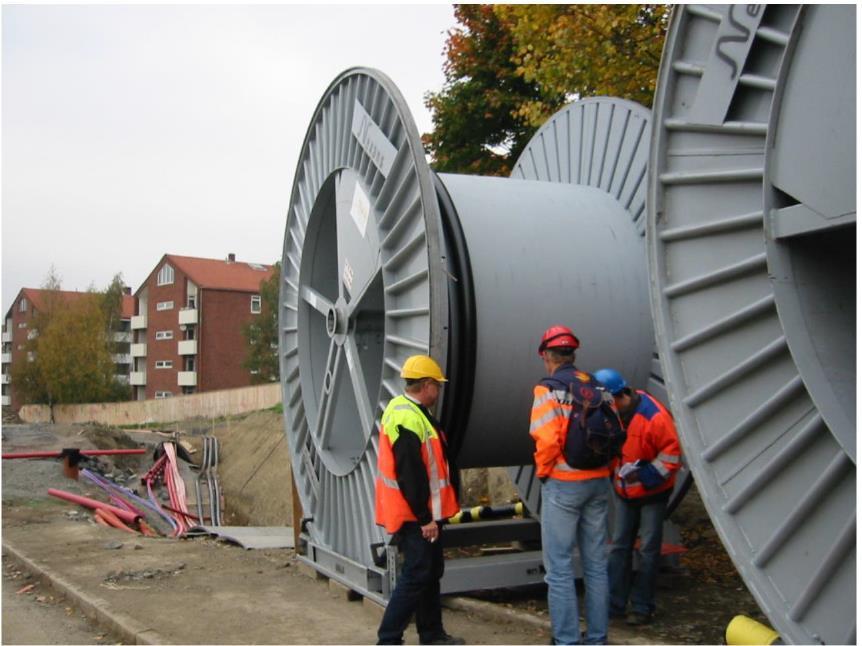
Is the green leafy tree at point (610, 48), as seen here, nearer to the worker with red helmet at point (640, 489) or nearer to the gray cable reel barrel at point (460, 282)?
the gray cable reel barrel at point (460, 282)

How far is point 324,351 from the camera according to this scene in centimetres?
912

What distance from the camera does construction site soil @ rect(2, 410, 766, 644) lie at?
5918mm

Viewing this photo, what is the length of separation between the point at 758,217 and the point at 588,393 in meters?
1.44

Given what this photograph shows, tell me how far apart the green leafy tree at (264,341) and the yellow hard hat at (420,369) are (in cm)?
4694

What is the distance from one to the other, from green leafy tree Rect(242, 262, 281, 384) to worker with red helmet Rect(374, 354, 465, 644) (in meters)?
47.1

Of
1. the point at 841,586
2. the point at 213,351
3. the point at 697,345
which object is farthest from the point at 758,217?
the point at 213,351

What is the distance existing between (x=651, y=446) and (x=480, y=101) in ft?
43.3

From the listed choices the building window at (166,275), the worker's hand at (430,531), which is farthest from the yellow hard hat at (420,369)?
the building window at (166,275)

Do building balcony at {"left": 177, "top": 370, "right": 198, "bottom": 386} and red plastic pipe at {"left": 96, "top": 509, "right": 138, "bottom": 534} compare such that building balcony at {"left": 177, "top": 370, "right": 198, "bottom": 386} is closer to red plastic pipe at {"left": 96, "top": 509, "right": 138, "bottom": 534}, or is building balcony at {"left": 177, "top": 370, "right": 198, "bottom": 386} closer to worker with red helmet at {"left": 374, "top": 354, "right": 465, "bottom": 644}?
red plastic pipe at {"left": 96, "top": 509, "right": 138, "bottom": 534}

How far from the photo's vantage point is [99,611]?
22.1ft

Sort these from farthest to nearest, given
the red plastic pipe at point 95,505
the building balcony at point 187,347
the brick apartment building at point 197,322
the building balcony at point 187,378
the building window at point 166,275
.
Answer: the building window at point 166,275, the building balcony at point 187,347, the building balcony at point 187,378, the brick apartment building at point 197,322, the red plastic pipe at point 95,505

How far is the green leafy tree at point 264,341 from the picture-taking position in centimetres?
5209

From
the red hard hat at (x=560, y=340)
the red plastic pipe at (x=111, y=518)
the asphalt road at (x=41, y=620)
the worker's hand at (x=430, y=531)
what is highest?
the red hard hat at (x=560, y=340)

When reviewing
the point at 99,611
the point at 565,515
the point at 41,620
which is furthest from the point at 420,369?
the point at 41,620
